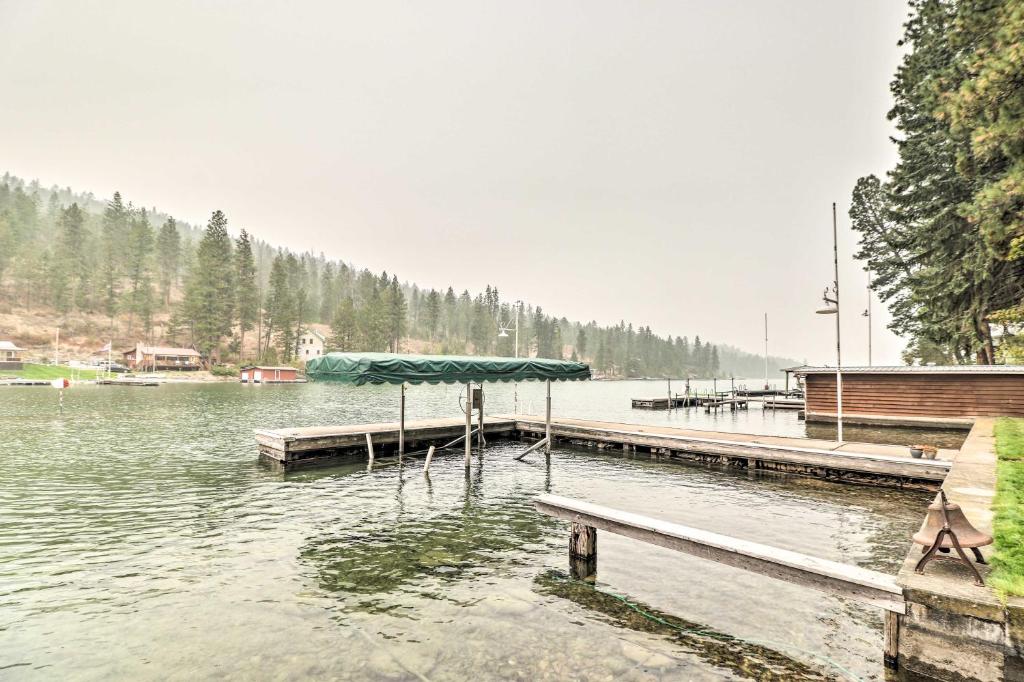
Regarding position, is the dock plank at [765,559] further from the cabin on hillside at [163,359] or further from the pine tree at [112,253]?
the pine tree at [112,253]

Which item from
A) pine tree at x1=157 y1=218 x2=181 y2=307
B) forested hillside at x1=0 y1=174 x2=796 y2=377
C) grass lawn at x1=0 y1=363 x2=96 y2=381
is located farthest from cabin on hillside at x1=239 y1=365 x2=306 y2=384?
pine tree at x1=157 y1=218 x2=181 y2=307

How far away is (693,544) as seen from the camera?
6391 mm

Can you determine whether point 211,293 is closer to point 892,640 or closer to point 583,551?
point 583,551

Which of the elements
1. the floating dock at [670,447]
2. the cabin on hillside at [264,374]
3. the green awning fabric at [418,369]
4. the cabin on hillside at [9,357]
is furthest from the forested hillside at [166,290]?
the green awning fabric at [418,369]

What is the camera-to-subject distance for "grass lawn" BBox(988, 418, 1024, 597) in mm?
4598

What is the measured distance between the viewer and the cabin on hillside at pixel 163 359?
292ft

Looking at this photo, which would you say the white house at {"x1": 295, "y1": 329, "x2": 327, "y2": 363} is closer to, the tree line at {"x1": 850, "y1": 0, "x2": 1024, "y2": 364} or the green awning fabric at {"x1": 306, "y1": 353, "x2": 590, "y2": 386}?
the green awning fabric at {"x1": 306, "y1": 353, "x2": 590, "y2": 386}

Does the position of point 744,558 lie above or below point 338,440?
above

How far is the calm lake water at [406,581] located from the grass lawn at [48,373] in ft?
267

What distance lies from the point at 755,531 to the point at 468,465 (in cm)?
938

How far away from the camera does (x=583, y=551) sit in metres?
8.14

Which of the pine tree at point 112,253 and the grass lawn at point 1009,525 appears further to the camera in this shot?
the pine tree at point 112,253

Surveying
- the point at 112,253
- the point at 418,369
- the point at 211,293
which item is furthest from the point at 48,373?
the point at 418,369

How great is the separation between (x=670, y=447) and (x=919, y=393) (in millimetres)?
20907
